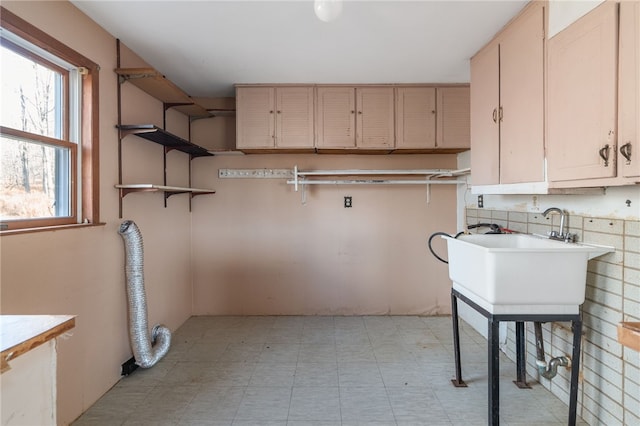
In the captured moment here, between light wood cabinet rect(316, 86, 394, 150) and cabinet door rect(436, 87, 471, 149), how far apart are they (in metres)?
0.49

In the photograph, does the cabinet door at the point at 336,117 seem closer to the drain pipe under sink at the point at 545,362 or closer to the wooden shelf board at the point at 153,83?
the wooden shelf board at the point at 153,83

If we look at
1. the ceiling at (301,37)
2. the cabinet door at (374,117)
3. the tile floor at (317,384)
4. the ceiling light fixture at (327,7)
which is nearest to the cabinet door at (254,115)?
the ceiling at (301,37)

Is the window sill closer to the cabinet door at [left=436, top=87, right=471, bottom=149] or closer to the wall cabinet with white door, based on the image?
the wall cabinet with white door

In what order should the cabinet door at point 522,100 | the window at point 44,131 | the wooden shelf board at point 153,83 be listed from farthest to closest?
the wooden shelf board at point 153,83 < the cabinet door at point 522,100 < the window at point 44,131

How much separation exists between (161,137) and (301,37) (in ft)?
4.45

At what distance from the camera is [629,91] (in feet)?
4.27

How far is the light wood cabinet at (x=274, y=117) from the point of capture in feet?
10.3

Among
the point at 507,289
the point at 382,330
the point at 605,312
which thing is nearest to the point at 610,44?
the point at 507,289

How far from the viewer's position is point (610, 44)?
1.38 meters

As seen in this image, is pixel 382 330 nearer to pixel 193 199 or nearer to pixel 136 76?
pixel 193 199

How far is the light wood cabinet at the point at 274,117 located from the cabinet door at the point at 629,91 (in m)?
2.29

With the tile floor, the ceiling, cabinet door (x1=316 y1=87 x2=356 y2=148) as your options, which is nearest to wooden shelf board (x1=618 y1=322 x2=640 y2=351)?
the tile floor

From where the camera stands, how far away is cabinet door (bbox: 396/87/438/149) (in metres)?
3.18

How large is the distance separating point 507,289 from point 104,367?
2532 millimetres
